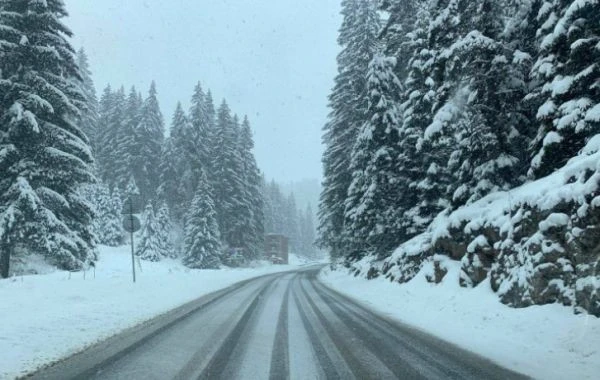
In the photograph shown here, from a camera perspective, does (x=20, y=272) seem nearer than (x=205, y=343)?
No

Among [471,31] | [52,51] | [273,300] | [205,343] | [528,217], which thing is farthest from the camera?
[52,51]

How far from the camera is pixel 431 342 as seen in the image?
8.80 meters

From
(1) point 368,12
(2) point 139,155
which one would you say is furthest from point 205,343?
(2) point 139,155

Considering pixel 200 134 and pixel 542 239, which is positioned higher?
pixel 200 134

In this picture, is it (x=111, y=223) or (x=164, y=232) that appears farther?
(x=111, y=223)

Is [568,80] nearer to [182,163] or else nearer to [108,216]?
[182,163]

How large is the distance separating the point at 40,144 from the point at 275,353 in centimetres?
1577

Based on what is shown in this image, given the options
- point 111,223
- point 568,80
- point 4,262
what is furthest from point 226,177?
point 568,80

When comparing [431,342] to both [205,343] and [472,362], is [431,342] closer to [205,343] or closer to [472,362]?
[472,362]

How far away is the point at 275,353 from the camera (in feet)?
25.5

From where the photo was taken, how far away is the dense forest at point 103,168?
1866 centimetres

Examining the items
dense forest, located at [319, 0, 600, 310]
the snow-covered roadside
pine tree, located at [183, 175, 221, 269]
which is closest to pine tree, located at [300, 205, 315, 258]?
pine tree, located at [183, 175, 221, 269]

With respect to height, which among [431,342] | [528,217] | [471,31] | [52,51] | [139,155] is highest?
Answer: [139,155]

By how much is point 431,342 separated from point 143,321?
6.90 meters
